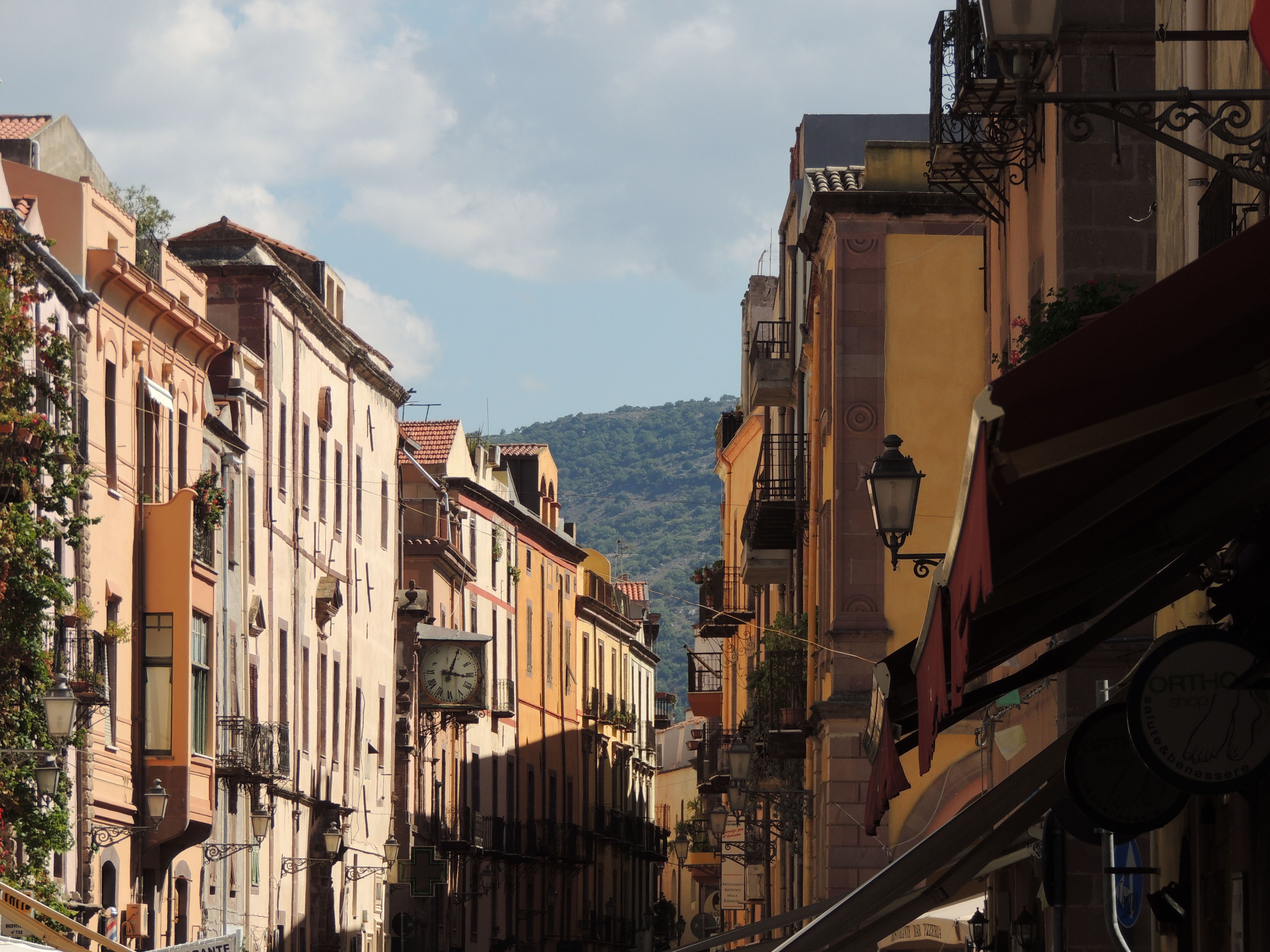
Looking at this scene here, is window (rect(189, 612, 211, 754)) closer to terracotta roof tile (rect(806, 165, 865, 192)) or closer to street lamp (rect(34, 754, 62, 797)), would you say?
street lamp (rect(34, 754, 62, 797))

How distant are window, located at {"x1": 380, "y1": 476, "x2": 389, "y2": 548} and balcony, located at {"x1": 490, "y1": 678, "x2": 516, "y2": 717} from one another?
1089 cm

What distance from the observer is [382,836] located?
4644cm

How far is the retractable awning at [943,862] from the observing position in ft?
30.0

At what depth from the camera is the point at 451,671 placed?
50375mm

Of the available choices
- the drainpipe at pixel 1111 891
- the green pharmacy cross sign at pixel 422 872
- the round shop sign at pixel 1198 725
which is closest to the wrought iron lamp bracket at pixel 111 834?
the drainpipe at pixel 1111 891

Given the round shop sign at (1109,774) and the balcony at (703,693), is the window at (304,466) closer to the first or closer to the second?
the balcony at (703,693)

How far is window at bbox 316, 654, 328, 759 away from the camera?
40.9 m

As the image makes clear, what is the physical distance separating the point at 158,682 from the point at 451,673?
20.8 m

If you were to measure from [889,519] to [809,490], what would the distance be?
19606 millimetres

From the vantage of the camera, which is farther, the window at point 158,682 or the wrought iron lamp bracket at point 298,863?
the wrought iron lamp bracket at point 298,863

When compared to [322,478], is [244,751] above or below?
below

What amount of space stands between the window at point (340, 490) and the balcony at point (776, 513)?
862cm

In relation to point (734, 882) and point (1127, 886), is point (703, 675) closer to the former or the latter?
point (734, 882)

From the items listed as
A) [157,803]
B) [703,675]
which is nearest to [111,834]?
[157,803]
